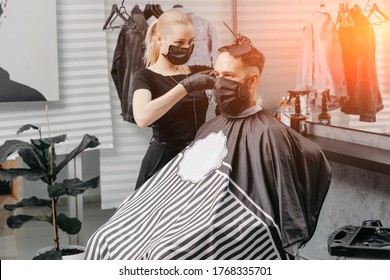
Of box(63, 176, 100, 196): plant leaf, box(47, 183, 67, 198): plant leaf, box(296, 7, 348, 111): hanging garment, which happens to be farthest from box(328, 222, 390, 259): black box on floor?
box(47, 183, 67, 198): plant leaf

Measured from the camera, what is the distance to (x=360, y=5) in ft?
10.1

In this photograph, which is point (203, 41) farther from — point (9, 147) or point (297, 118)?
point (9, 147)

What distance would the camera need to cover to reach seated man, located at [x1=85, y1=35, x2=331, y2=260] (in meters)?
2.86

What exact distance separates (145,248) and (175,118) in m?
0.61

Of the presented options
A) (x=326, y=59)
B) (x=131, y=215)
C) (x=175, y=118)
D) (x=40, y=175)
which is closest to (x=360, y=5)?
(x=326, y=59)

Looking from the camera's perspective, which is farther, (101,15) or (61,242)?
(61,242)

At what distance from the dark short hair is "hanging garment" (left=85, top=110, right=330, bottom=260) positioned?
0.23m

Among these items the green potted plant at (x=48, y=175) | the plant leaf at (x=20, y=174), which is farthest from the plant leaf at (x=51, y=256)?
the plant leaf at (x=20, y=174)

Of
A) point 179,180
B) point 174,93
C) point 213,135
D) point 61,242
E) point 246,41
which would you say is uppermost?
point 246,41

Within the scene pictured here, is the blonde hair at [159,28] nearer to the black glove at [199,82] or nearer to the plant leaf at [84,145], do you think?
the black glove at [199,82]

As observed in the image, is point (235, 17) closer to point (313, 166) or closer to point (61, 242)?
point (313, 166)

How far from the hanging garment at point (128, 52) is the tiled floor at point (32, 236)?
568 millimetres

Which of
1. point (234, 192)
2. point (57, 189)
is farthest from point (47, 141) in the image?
point (234, 192)

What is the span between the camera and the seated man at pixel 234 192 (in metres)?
2.86
